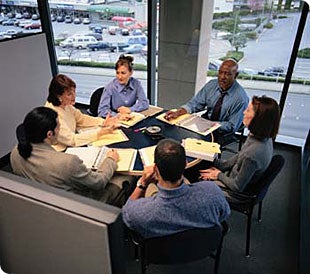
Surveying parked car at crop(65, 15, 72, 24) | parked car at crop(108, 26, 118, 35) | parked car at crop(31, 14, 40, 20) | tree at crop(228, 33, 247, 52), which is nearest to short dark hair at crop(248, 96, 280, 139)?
tree at crop(228, 33, 247, 52)

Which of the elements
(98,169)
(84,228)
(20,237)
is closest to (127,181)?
(98,169)

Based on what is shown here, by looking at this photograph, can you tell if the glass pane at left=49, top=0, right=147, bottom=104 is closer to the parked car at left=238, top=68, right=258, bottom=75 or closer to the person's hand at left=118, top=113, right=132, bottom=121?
the parked car at left=238, top=68, right=258, bottom=75

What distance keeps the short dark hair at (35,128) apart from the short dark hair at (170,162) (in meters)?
0.69

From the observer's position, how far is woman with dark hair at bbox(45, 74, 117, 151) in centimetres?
225

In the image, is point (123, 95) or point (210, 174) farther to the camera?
point (123, 95)

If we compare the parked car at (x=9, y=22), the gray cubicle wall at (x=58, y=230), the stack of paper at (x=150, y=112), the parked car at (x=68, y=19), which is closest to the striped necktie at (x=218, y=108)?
the stack of paper at (x=150, y=112)

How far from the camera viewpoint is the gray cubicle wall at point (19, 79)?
3312mm

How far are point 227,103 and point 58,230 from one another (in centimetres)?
222

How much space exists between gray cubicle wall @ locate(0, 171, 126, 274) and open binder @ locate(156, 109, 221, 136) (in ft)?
5.17

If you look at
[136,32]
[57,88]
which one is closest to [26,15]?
[136,32]

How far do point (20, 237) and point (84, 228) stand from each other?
40 centimetres

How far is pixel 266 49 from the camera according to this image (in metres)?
3.64

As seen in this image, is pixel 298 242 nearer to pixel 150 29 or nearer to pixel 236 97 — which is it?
pixel 236 97

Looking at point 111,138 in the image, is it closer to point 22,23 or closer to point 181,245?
point 181,245
